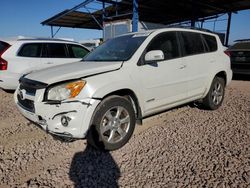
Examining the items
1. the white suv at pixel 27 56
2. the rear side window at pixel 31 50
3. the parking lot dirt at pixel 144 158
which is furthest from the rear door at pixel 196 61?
the rear side window at pixel 31 50

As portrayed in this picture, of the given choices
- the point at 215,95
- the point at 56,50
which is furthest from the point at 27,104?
the point at 56,50

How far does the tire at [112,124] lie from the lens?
304cm

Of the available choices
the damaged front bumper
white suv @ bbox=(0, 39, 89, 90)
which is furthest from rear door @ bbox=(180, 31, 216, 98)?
white suv @ bbox=(0, 39, 89, 90)

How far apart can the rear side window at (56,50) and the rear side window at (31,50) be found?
30 cm

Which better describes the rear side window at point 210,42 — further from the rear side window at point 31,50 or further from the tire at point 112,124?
the rear side window at point 31,50

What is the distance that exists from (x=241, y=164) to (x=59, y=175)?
2259 mm

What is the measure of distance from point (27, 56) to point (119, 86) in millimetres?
4194

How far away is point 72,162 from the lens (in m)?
2.97

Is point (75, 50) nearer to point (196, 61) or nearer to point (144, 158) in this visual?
point (196, 61)

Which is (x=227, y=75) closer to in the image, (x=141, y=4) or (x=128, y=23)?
(x=128, y=23)

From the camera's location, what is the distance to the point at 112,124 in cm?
329

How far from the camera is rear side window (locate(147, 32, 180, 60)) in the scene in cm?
387

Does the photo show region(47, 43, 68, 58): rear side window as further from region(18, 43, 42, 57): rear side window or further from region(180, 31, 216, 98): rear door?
region(180, 31, 216, 98): rear door

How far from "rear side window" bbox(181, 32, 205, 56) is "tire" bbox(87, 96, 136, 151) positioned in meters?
1.78
